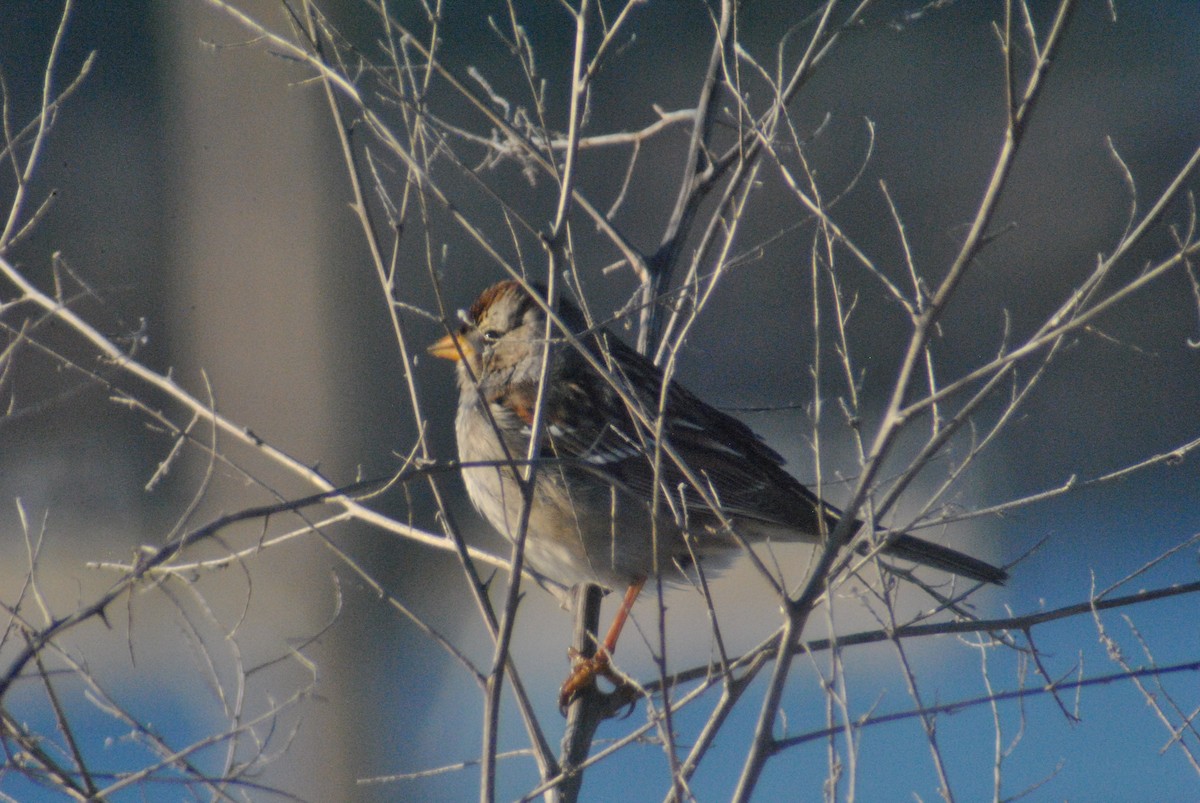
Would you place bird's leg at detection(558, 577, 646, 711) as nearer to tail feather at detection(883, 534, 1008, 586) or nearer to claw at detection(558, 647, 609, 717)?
claw at detection(558, 647, 609, 717)

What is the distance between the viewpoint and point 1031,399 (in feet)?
31.4

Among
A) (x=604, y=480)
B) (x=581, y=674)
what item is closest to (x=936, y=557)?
(x=604, y=480)

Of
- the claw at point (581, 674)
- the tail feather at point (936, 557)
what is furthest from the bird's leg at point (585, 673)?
the tail feather at point (936, 557)

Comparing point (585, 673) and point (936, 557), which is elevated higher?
point (936, 557)

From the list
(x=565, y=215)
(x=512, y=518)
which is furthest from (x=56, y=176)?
(x=565, y=215)

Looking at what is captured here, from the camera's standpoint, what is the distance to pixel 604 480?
3914 millimetres

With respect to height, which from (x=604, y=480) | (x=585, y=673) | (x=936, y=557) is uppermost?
(x=604, y=480)

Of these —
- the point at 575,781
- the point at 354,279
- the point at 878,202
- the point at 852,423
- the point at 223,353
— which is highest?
the point at 878,202

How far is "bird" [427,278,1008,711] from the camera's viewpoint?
398 cm

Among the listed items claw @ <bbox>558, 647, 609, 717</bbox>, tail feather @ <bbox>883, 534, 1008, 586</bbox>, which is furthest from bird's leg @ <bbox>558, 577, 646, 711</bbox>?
tail feather @ <bbox>883, 534, 1008, 586</bbox>

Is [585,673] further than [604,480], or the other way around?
[604,480]

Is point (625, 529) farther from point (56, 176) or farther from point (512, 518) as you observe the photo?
point (56, 176)

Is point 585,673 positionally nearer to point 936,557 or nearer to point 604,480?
point 604,480

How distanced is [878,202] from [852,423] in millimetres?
6691
